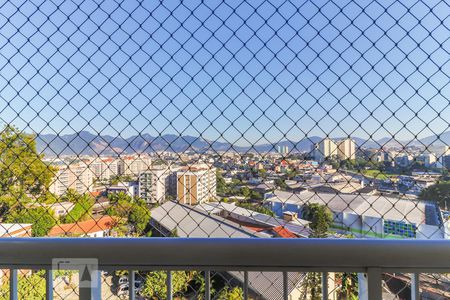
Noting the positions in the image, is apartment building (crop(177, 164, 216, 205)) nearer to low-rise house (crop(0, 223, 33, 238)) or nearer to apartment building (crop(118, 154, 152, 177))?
apartment building (crop(118, 154, 152, 177))

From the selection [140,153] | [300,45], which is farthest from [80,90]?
[300,45]

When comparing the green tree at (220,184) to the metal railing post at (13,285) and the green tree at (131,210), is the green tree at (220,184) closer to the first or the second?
the green tree at (131,210)

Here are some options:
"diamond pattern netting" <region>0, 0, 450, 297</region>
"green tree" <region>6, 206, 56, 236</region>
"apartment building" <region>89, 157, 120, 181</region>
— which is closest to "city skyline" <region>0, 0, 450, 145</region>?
"diamond pattern netting" <region>0, 0, 450, 297</region>

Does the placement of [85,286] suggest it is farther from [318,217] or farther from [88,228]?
[318,217]

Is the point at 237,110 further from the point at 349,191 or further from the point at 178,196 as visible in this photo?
the point at 349,191

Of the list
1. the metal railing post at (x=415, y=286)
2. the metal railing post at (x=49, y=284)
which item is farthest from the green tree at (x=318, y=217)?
the metal railing post at (x=49, y=284)

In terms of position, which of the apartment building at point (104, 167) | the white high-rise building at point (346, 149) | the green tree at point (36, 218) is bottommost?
the green tree at point (36, 218)
